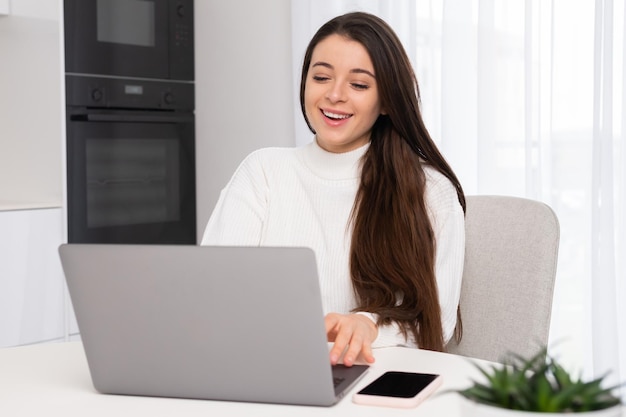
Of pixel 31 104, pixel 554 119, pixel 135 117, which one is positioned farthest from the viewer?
pixel 135 117

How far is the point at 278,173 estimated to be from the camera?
2020 mm

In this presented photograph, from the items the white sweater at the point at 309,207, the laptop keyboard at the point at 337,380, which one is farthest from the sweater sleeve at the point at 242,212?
the laptop keyboard at the point at 337,380

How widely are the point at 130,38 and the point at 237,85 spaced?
0.46 meters

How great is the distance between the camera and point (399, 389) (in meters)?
1.16

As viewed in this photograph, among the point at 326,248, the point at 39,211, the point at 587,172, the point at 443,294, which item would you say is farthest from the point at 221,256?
the point at 39,211

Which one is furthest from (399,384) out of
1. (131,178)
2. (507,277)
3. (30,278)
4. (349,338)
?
(131,178)

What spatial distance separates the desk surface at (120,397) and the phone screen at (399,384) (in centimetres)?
2

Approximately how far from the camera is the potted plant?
75 cm

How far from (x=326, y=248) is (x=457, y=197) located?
0.28 m

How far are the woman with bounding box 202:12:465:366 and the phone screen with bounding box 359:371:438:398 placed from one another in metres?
0.41

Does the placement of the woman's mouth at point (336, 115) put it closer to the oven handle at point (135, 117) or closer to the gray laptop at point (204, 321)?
the gray laptop at point (204, 321)

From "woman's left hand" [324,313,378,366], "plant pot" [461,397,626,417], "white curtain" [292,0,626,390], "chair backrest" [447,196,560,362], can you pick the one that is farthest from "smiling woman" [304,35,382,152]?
"plant pot" [461,397,626,417]

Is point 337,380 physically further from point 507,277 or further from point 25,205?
point 25,205

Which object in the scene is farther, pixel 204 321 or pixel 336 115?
pixel 336 115
